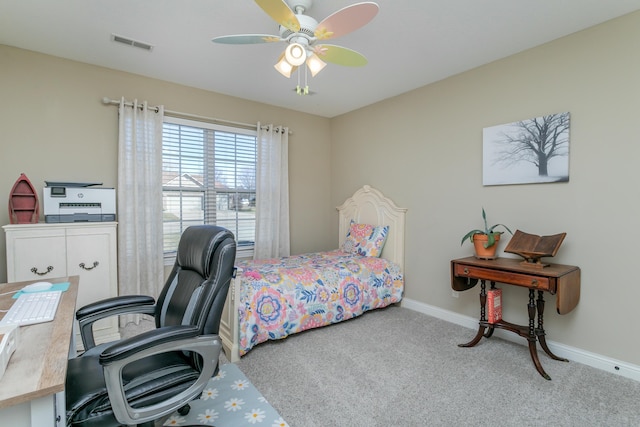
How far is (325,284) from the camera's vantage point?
9.95 feet

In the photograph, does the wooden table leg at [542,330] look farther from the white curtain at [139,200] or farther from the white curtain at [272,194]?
the white curtain at [139,200]

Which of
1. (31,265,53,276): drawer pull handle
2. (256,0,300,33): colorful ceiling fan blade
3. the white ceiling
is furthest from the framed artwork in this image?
(31,265,53,276): drawer pull handle

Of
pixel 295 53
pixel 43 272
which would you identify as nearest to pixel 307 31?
pixel 295 53

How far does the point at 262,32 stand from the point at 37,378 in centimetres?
246

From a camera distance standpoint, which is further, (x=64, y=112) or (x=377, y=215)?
(x=377, y=215)

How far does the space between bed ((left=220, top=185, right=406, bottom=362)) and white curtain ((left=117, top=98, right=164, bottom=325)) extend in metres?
0.91

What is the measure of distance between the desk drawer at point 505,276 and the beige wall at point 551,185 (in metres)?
0.51

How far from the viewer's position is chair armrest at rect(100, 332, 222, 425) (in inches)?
44.8

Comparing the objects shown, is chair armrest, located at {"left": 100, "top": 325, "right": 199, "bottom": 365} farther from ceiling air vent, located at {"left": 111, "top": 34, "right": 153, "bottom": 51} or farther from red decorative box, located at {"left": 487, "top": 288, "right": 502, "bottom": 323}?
ceiling air vent, located at {"left": 111, "top": 34, "right": 153, "bottom": 51}

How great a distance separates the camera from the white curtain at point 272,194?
4.00 meters

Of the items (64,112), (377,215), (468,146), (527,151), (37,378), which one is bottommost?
(37,378)

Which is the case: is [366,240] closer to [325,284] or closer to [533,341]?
[325,284]

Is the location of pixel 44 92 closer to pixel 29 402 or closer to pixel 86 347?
pixel 86 347

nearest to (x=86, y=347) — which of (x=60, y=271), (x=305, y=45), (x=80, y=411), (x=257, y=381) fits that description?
(x=80, y=411)
